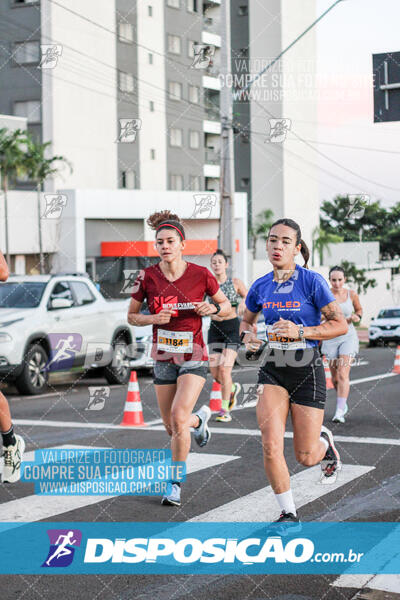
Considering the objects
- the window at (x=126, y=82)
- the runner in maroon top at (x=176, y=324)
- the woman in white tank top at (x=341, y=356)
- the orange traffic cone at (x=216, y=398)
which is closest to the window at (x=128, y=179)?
the window at (x=126, y=82)

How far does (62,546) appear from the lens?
5609 millimetres

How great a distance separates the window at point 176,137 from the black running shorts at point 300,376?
44933 mm

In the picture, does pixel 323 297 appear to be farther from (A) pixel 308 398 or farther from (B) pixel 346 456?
(B) pixel 346 456

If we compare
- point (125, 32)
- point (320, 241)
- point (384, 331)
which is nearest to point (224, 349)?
point (384, 331)

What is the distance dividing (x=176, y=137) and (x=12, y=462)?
4480 cm

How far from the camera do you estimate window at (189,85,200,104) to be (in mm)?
53287

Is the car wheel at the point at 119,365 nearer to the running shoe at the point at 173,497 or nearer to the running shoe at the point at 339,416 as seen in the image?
the running shoe at the point at 339,416

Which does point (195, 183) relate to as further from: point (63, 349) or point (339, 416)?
point (339, 416)

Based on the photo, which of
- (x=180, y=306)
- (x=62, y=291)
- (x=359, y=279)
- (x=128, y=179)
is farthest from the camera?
(x=359, y=279)

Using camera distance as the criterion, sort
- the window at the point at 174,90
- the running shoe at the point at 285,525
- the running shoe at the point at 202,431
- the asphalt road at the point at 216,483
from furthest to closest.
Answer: the window at the point at 174,90 < the running shoe at the point at 202,431 < the running shoe at the point at 285,525 < the asphalt road at the point at 216,483

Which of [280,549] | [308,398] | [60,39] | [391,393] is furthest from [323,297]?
[60,39]

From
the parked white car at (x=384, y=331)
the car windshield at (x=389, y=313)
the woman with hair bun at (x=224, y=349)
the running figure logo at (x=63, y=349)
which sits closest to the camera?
the woman with hair bun at (x=224, y=349)

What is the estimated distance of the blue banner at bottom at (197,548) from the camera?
521 centimetres

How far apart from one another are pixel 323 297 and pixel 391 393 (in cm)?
944
